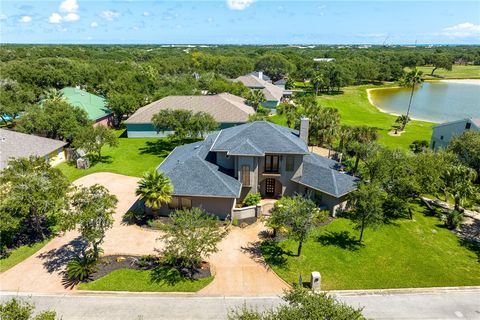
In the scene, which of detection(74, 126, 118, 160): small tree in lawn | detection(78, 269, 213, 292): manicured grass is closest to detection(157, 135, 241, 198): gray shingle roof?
detection(78, 269, 213, 292): manicured grass

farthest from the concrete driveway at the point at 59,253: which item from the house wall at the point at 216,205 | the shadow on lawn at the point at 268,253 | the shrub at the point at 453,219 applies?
the shrub at the point at 453,219

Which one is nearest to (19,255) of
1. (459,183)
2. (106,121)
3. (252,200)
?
(252,200)

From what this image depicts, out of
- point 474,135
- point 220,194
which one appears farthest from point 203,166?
point 474,135

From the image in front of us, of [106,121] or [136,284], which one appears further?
[106,121]

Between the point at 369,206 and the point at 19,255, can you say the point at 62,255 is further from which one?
the point at 369,206

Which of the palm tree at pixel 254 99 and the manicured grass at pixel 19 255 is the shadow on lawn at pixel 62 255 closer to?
the manicured grass at pixel 19 255
